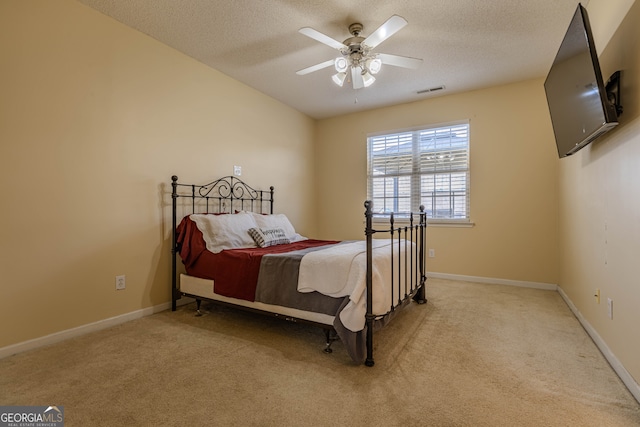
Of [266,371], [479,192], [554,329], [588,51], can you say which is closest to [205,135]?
[266,371]

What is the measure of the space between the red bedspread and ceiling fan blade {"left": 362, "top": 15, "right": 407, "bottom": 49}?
1.92m

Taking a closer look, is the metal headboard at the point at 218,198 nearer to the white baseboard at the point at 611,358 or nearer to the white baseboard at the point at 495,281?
the white baseboard at the point at 495,281

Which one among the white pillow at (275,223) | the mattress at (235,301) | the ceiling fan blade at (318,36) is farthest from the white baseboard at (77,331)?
the ceiling fan blade at (318,36)

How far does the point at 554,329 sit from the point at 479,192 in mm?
2093

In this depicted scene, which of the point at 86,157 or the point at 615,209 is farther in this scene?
the point at 86,157

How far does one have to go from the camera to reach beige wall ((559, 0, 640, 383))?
1.61 m

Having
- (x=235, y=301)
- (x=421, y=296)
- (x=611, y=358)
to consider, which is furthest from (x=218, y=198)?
(x=611, y=358)

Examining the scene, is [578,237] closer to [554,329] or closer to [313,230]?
[554,329]

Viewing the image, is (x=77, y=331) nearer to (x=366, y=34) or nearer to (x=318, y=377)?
(x=318, y=377)

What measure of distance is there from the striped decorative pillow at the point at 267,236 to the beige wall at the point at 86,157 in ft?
2.95

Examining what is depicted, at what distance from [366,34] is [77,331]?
11.8 ft

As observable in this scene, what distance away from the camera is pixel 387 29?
2.21 m

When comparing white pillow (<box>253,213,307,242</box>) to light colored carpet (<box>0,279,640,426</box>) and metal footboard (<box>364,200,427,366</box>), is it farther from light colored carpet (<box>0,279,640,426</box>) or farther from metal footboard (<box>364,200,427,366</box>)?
metal footboard (<box>364,200,427,366</box>)

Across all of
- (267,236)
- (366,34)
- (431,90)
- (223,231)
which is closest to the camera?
(366,34)
